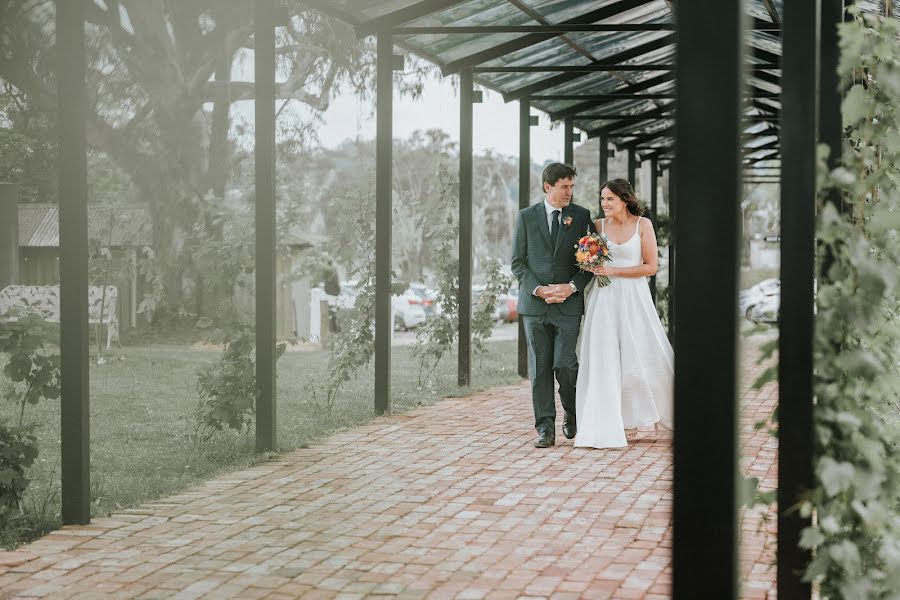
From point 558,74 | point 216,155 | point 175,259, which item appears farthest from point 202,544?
point 216,155

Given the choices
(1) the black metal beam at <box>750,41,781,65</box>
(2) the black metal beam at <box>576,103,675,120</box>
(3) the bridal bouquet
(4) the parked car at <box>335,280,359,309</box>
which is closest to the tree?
(2) the black metal beam at <box>576,103,675,120</box>

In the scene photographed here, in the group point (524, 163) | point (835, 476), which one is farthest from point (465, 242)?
point (835, 476)

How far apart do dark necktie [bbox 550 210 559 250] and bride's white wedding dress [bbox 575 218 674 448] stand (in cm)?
52

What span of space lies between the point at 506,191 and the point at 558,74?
46.9 meters

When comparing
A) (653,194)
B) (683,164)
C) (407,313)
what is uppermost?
(653,194)

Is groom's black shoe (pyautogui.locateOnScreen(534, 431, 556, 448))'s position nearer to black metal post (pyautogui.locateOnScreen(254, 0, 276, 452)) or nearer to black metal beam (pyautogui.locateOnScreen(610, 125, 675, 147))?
black metal post (pyautogui.locateOnScreen(254, 0, 276, 452))

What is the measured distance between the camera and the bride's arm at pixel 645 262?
8625 millimetres

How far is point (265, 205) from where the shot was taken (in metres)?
7.69

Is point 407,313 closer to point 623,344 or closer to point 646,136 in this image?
point 646,136

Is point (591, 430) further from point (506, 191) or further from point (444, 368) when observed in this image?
point (506, 191)

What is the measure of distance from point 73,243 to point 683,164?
4.13m

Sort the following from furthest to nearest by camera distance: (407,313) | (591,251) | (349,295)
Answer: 1. (407,313)
2. (349,295)
3. (591,251)

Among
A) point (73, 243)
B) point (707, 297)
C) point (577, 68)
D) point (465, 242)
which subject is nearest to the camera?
point (707, 297)

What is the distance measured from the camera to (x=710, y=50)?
2051mm
